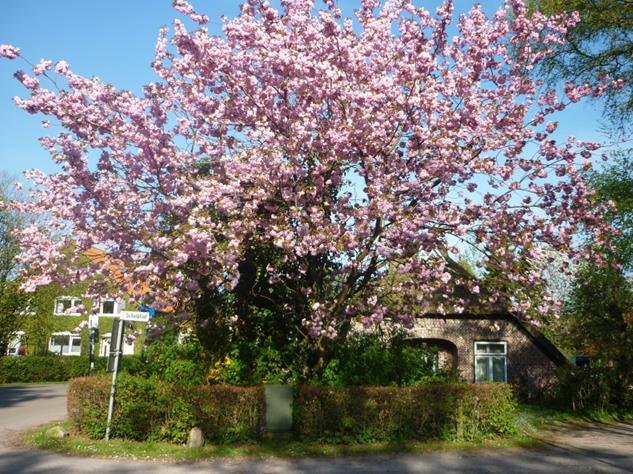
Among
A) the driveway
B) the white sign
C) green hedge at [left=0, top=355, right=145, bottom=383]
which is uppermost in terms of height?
the white sign

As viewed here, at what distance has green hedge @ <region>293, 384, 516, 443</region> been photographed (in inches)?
505

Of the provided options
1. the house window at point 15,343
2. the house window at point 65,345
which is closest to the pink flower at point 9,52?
the house window at point 15,343

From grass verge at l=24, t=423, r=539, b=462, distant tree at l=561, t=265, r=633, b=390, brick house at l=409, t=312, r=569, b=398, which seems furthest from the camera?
brick house at l=409, t=312, r=569, b=398

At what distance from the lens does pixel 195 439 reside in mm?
12141

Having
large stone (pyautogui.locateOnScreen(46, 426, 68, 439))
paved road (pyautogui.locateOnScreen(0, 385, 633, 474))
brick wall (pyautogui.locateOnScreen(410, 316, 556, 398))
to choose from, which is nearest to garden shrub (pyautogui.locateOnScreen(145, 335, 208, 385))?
large stone (pyautogui.locateOnScreen(46, 426, 68, 439))

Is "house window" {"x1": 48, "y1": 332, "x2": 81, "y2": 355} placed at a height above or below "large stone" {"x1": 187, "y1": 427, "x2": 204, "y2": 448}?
above

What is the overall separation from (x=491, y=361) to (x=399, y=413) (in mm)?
12735

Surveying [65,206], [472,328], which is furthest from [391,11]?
[472,328]

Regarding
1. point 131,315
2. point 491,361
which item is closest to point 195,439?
point 131,315

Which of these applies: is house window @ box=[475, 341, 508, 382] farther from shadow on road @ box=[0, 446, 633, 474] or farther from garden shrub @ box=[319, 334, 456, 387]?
shadow on road @ box=[0, 446, 633, 474]

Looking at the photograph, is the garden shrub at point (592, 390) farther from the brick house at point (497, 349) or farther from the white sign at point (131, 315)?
the white sign at point (131, 315)

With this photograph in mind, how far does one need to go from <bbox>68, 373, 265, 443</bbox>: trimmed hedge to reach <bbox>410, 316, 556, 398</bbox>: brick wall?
1245cm

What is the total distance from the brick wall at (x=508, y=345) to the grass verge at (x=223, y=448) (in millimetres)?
11229

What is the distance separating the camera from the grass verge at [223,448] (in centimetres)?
1162
